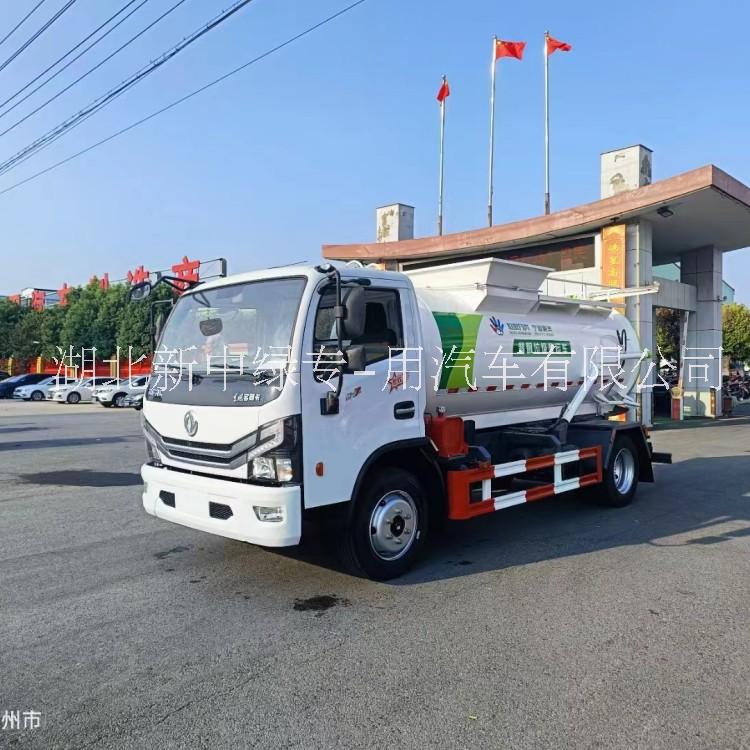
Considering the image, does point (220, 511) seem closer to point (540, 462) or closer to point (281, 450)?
point (281, 450)

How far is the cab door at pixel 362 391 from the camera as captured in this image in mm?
4836

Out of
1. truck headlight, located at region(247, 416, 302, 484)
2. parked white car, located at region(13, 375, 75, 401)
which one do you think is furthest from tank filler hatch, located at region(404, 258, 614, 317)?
parked white car, located at region(13, 375, 75, 401)

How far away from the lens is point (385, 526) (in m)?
5.33

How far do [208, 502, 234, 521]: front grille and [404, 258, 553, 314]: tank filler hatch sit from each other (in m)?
3.18

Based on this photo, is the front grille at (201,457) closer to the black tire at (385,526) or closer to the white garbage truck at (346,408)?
the white garbage truck at (346,408)

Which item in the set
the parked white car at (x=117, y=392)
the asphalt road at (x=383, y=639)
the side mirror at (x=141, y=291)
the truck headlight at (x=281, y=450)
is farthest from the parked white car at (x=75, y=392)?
Result: the truck headlight at (x=281, y=450)

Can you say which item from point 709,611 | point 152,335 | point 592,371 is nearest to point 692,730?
point 709,611

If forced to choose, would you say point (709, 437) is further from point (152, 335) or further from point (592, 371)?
point (152, 335)

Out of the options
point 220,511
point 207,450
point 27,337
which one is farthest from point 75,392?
point 220,511

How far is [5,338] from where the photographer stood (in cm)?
5269

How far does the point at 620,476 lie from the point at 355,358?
16.7 feet

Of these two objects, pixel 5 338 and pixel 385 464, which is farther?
pixel 5 338

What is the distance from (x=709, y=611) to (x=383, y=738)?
2.96 meters

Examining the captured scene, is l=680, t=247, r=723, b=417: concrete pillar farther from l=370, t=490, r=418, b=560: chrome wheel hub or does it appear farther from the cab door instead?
l=370, t=490, r=418, b=560: chrome wheel hub
